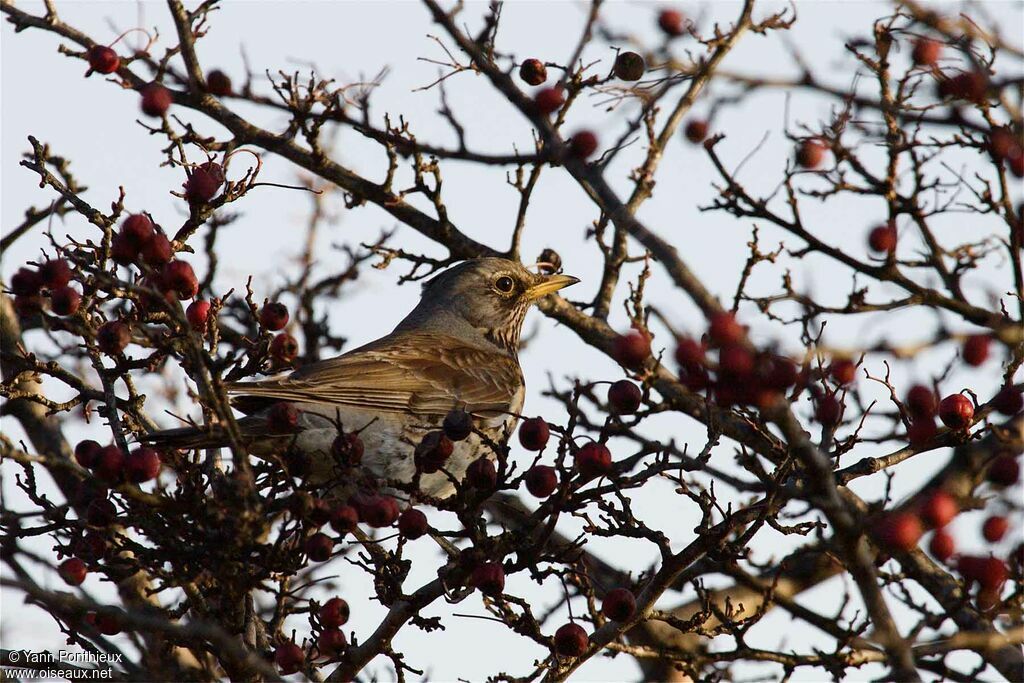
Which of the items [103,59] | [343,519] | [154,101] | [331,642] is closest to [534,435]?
[343,519]

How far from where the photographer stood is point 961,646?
10.6ft

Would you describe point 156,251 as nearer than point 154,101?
Yes

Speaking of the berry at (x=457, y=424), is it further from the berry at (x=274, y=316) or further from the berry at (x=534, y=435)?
the berry at (x=274, y=316)

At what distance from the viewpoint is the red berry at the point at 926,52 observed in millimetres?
4785

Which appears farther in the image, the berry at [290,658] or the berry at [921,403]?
the berry at [290,658]

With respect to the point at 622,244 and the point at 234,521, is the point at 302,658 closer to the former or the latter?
the point at 234,521

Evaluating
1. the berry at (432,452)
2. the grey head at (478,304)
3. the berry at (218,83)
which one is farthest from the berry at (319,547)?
the grey head at (478,304)

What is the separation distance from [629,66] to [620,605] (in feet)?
8.67

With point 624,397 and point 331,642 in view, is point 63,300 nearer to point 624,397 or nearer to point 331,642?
point 331,642

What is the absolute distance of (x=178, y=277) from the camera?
409 cm

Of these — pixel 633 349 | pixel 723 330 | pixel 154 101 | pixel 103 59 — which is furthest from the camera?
pixel 103 59

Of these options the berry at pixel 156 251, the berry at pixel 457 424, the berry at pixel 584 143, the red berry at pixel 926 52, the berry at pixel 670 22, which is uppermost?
the berry at pixel 670 22

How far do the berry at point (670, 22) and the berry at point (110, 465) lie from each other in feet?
10.2

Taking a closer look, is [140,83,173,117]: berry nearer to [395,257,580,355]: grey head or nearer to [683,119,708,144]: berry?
[683,119,708,144]: berry
